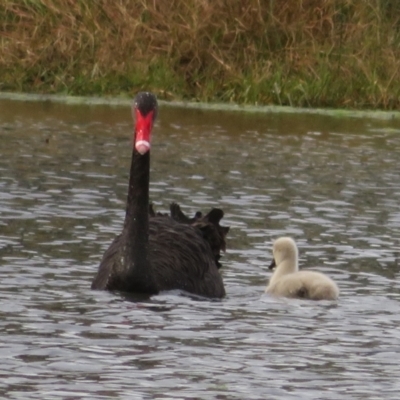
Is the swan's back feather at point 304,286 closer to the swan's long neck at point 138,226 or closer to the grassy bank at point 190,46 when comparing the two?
the swan's long neck at point 138,226

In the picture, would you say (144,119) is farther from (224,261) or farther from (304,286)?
(224,261)

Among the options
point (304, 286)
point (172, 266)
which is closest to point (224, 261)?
point (172, 266)

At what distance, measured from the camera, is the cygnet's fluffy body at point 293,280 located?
7.87m

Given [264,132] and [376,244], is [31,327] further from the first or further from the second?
[264,132]

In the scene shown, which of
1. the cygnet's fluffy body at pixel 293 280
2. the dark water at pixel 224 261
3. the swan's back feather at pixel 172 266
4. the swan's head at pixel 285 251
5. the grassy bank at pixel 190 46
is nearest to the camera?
the dark water at pixel 224 261

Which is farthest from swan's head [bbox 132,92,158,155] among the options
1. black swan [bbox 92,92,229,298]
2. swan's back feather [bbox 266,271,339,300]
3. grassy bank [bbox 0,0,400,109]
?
grassy bank [bbox 0,0,400,109]

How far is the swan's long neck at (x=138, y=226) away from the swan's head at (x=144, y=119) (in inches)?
9.1

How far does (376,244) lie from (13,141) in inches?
228

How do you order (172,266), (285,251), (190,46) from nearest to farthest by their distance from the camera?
(172,266) → (285,251) → (190,46)

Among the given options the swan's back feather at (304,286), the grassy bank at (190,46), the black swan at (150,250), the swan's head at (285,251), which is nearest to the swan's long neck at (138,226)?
the black swan at (150,250)

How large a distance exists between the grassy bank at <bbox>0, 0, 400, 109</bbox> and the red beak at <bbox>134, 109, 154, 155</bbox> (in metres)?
11.4

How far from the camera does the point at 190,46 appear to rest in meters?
20.2

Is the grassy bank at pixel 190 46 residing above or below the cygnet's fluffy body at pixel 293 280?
above

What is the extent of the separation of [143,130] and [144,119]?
8 centimetres
